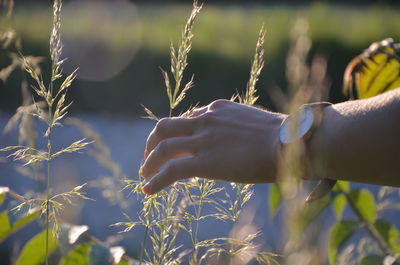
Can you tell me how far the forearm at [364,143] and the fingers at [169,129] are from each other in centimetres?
19

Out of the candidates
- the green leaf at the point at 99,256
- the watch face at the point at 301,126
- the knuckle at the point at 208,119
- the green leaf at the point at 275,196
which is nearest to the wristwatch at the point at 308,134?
the watch face at the point at 301,126

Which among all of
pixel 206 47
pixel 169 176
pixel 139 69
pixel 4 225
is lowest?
pixel 139 69

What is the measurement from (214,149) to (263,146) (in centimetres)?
7

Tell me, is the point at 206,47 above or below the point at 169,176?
below

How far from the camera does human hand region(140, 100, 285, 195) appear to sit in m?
0.92

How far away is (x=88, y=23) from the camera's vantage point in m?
11.6

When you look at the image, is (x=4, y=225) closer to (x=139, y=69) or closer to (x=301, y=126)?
(x=301, y=126)

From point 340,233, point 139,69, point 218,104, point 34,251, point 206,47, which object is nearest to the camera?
point 218,104

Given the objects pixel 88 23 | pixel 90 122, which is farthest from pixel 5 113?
pixel 88 23

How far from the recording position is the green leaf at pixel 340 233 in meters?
1.34

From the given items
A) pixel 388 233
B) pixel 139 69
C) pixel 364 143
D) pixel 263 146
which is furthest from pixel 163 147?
pixel 139 69

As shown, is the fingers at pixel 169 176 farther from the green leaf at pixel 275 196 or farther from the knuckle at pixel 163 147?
the green leaf at pixel 275 196

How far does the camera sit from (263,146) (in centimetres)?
95

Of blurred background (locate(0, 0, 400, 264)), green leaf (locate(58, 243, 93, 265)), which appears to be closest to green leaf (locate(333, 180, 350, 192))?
green leaf (locate(58, 243, 93, 265))
